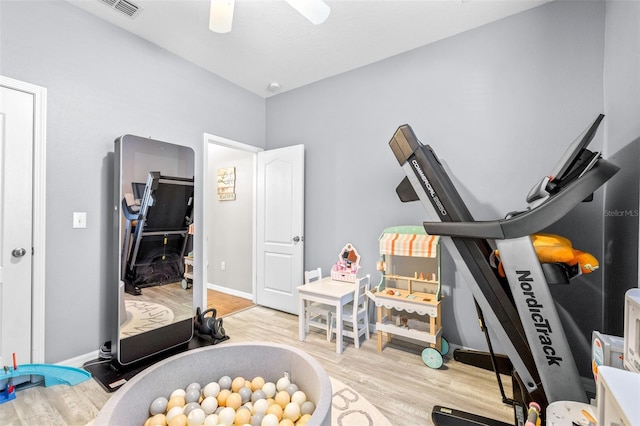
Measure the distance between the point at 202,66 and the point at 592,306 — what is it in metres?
4.01

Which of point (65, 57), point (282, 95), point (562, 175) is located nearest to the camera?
point (562, 175)

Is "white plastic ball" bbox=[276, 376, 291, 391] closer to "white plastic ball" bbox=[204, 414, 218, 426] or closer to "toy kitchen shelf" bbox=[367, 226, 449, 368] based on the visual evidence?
"white plastic ball" bbox=[204, 414, 218, 426]

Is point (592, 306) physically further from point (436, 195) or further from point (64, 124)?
point (64, 124)

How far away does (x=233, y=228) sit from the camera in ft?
14.0

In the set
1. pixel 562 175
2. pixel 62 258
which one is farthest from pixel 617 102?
pixel 62 258

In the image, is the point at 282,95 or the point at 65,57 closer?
the point at 65,57

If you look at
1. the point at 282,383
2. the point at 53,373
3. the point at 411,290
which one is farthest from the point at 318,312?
the point at 53,373

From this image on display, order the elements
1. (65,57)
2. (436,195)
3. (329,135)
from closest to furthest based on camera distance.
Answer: (436,195), (65,57), (329,135)

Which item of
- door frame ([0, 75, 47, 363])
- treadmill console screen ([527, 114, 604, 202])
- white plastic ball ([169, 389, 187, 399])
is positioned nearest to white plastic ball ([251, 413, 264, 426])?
white plastic ball ([169, 389, 187, 399])

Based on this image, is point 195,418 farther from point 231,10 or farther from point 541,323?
point 231,10

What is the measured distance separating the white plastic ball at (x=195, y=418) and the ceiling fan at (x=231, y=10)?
185 cm

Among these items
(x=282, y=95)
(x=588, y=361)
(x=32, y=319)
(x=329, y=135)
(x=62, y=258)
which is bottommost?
(x=588, y=361)

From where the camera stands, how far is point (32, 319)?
197cm

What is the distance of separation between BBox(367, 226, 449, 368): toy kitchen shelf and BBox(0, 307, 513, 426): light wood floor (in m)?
0.15
